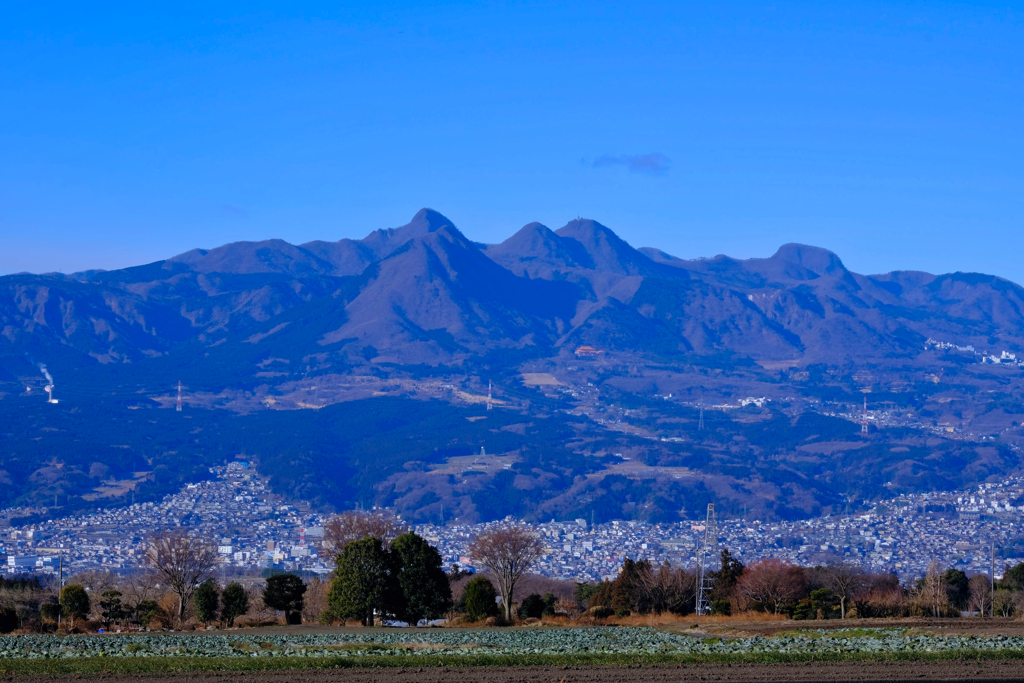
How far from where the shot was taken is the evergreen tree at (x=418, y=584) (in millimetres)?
36875

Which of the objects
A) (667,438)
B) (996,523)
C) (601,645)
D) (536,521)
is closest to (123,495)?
(536,521)

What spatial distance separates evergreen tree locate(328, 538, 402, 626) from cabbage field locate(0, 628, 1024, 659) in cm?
894

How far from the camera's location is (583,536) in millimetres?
118188

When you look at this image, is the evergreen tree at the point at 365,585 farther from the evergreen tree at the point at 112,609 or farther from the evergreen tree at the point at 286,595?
the evergreen tree at the point at 112,609

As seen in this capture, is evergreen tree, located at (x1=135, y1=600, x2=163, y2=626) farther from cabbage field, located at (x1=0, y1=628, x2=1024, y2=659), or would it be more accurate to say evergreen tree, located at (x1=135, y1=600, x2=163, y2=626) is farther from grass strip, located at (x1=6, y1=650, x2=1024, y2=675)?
grass strip, located at (x1=6, y1=650, x2=1024, y2=675)

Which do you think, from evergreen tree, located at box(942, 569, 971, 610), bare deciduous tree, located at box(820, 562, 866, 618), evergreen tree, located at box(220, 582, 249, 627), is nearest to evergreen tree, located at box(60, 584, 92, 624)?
evergreen tree, located at box(220, 582, 249, 627)

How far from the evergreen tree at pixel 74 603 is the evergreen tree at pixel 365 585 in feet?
27.9

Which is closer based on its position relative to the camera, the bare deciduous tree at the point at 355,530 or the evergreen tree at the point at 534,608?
the evergreen tree at the point at 534,608

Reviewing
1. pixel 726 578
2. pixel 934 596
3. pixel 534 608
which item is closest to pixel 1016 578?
pixel 934 596

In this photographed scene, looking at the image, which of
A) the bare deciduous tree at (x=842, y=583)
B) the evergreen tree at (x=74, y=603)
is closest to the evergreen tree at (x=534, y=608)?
the bare deciduous tree at (x=842, y=583)

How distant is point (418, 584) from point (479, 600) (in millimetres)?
2279

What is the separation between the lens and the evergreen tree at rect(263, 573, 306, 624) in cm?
3850

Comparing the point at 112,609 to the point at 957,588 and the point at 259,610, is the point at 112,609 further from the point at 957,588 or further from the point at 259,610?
the point at 957,588

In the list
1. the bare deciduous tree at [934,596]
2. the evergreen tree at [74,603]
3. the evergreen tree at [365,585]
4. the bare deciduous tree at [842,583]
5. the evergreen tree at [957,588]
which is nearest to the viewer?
the bare deciduous tree at [934,596]
